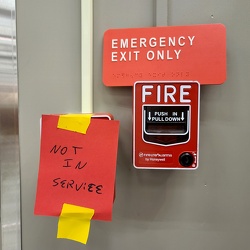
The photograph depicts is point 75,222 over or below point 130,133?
below

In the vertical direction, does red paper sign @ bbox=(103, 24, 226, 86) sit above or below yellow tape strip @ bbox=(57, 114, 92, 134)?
above

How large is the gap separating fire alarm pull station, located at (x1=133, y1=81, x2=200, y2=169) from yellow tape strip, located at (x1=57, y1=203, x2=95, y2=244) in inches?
6.4

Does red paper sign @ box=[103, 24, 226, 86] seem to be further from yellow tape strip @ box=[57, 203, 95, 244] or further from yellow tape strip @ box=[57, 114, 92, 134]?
yellow tape strip @ box=[57, 203, 95, 244]

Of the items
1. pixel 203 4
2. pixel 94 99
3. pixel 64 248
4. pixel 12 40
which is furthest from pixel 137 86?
pixel 64 248

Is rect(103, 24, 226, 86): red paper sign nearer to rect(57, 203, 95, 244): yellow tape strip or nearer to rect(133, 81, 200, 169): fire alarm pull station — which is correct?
rect(133, 81, 200, 169): fire alarm pull station

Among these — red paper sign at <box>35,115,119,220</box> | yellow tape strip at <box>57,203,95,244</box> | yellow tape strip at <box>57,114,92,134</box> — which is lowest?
yellow tape strip at <box>57,203,95,244</box>

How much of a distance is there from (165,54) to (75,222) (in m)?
0.44

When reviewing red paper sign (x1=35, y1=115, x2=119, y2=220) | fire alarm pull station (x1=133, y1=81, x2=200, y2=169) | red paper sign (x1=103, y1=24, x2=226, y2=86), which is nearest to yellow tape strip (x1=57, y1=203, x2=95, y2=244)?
red paper sign (x1=35, y1=115, x2=119, y2=220)

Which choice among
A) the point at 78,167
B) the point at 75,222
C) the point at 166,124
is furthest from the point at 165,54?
the point at 75,222

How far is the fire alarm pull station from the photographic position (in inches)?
20.3

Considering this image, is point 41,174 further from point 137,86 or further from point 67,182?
point 137,86

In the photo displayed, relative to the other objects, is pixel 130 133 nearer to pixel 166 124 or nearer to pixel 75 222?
pixel 166 124

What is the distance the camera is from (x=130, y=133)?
59 centimetres

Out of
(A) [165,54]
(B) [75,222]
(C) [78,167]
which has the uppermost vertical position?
(A) [165,54]
